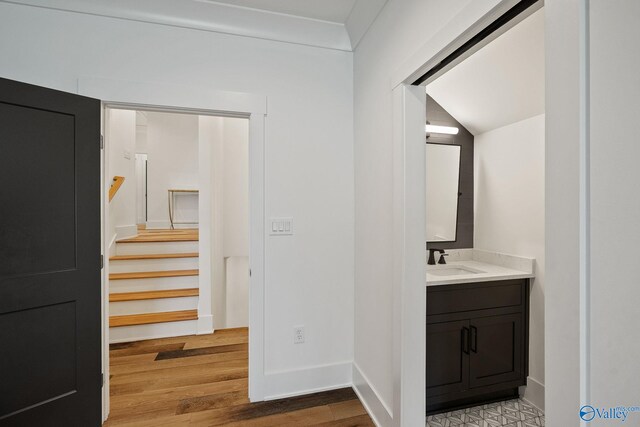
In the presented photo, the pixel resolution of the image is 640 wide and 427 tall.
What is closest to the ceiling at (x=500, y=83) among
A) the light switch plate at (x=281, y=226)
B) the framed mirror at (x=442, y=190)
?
the framed mirror at (x=442, y=190)

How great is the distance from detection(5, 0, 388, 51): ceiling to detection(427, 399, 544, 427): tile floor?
8.58 feet

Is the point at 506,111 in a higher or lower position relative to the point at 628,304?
higher

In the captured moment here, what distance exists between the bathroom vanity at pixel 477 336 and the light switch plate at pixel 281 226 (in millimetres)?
1008

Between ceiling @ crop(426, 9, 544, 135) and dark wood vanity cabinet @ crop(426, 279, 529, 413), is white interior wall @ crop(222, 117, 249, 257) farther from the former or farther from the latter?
dark wood vanity cabinet @ crop(426, 279, 529, 413)

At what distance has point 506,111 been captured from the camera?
2168 mm

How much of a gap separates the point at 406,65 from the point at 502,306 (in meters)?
1.69

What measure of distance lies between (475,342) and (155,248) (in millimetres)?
3571

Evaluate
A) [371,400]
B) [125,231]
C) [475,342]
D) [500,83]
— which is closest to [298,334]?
[371,400]

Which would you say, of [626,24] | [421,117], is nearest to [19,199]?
[421,117]

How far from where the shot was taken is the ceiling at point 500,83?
171 cm

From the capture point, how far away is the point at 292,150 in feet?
7.13

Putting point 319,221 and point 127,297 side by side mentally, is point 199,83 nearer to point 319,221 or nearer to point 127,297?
point 319,221

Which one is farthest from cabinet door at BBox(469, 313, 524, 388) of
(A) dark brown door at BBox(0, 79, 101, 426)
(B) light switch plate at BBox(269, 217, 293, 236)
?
(A) dark brown door at BBox(0, 79, 101, 426)

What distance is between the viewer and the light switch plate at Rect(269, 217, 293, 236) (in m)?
2.13
